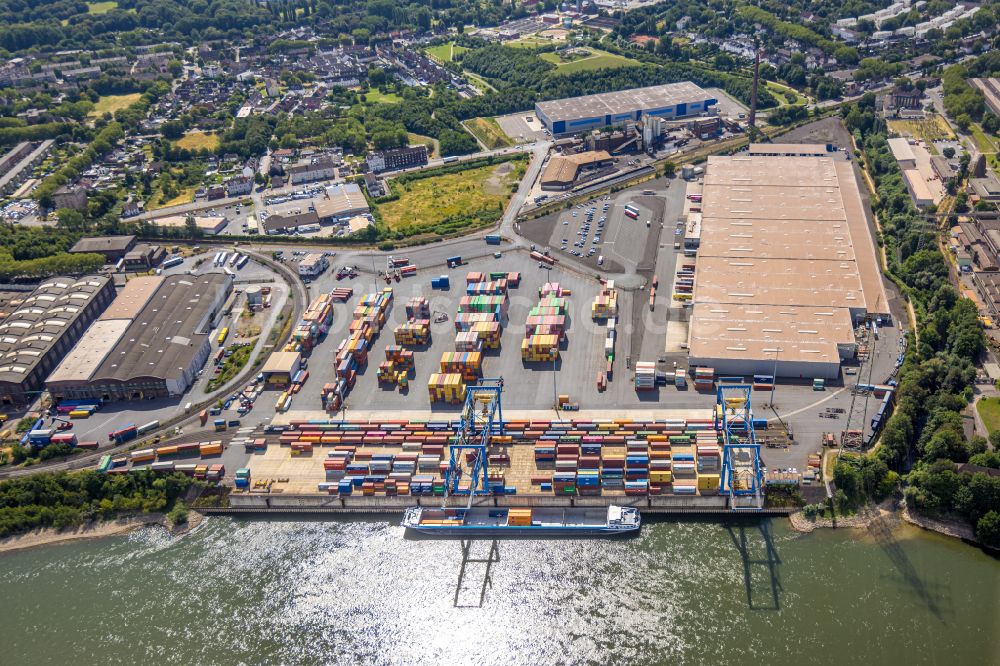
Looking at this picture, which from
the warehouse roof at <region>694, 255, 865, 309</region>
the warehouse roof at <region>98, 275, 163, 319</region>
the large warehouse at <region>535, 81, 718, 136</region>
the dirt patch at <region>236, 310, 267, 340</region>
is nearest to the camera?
the warehouse roof at <region>694, 255, 865, 309</region>

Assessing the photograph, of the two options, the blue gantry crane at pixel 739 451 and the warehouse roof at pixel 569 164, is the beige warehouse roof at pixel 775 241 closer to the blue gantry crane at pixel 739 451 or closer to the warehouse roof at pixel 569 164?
the blue gantry crane at pixel 739 451

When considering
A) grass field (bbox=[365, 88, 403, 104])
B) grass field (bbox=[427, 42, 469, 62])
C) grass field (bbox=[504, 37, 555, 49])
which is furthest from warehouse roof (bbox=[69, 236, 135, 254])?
grass field (bbox=[504, 37, 555, 49])

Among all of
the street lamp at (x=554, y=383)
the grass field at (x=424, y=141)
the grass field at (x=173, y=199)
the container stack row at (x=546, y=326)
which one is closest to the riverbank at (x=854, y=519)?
the street lamp at (x=554, y=383)

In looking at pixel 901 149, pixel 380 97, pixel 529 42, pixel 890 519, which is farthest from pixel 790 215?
pixel 529 42

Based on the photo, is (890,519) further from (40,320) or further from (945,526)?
(40,320)

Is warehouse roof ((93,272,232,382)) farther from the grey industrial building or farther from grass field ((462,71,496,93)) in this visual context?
grass field ((462,71,496,93))

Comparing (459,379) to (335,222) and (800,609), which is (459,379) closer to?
(800,609)
